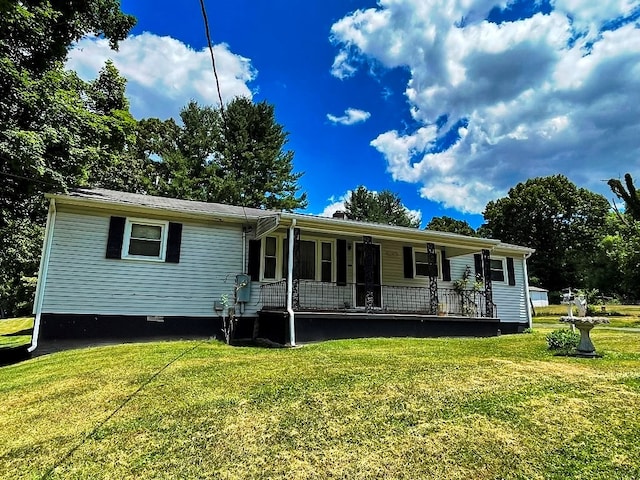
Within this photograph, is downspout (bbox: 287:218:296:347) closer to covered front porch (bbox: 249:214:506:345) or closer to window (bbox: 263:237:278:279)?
covered front porch (bbox: 249:214:506:345)

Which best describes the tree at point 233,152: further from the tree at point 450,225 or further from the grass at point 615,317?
the tree at point 450,225

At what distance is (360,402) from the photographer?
15.2 feet

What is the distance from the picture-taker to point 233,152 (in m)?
28.3

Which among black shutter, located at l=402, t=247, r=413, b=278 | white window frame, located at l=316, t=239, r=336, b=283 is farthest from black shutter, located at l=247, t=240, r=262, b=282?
black shutter, located at l=402, t=247, r=413, b=278

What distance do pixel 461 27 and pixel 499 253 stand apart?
8.12 meters

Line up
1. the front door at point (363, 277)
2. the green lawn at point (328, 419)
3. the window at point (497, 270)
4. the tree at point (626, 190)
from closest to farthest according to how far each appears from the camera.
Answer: the green lawn at point (328, 419)
the front door at point (363, 277)
the window at point (497, 270)
the tree at point (626, 190)

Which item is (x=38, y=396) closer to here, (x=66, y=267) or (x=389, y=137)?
(x=66, y=267)

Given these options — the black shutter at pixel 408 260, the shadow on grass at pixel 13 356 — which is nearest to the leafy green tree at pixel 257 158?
the black shutter at pixel 408 260

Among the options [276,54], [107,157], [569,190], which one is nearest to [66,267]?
[107,157]

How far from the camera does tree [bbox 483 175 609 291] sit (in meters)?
42.8

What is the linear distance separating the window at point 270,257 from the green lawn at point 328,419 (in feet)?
14.3

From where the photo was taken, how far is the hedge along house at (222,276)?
30.1ft

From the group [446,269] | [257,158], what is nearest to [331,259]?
[446,269]

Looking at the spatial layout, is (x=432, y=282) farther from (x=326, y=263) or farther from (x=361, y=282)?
(x=326, y=263)
